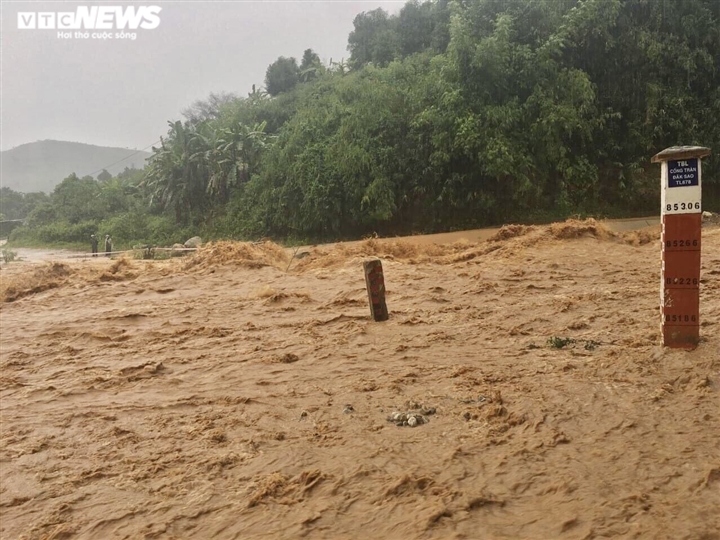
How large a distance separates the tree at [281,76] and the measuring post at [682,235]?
3538 cm

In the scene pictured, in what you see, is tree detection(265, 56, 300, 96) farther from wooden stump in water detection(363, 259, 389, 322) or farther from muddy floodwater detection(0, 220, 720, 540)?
wooden stump in water detection(363, 259, 389, 322)

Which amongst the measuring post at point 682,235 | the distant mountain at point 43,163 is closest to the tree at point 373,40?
the measuring post at point 682,235

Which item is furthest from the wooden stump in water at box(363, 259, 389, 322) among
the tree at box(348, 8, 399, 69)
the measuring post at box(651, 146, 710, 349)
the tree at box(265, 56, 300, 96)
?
the tree at box(265, 56, 300, 96)

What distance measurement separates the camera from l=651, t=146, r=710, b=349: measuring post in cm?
493

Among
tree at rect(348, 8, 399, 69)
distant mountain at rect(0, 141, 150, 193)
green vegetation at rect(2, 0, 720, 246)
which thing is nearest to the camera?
green vegetation at rect(2, 0, 720, 246)

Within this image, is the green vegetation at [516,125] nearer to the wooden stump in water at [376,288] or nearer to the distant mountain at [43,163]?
the wooden stump in water at [376,288]

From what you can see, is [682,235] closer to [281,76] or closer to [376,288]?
[376,288]

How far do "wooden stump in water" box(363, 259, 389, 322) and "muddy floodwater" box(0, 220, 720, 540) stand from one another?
0.26 metres

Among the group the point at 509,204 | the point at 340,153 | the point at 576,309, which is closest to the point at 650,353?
the point at 576,309

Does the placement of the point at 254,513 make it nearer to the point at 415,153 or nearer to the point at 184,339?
the point at 184,339

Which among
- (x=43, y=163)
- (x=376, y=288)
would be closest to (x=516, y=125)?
(x=376, y=288)

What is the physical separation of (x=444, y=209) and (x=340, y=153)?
4.36 meters

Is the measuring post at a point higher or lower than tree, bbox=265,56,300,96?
lower

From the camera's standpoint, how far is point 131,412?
5605 millimetres
